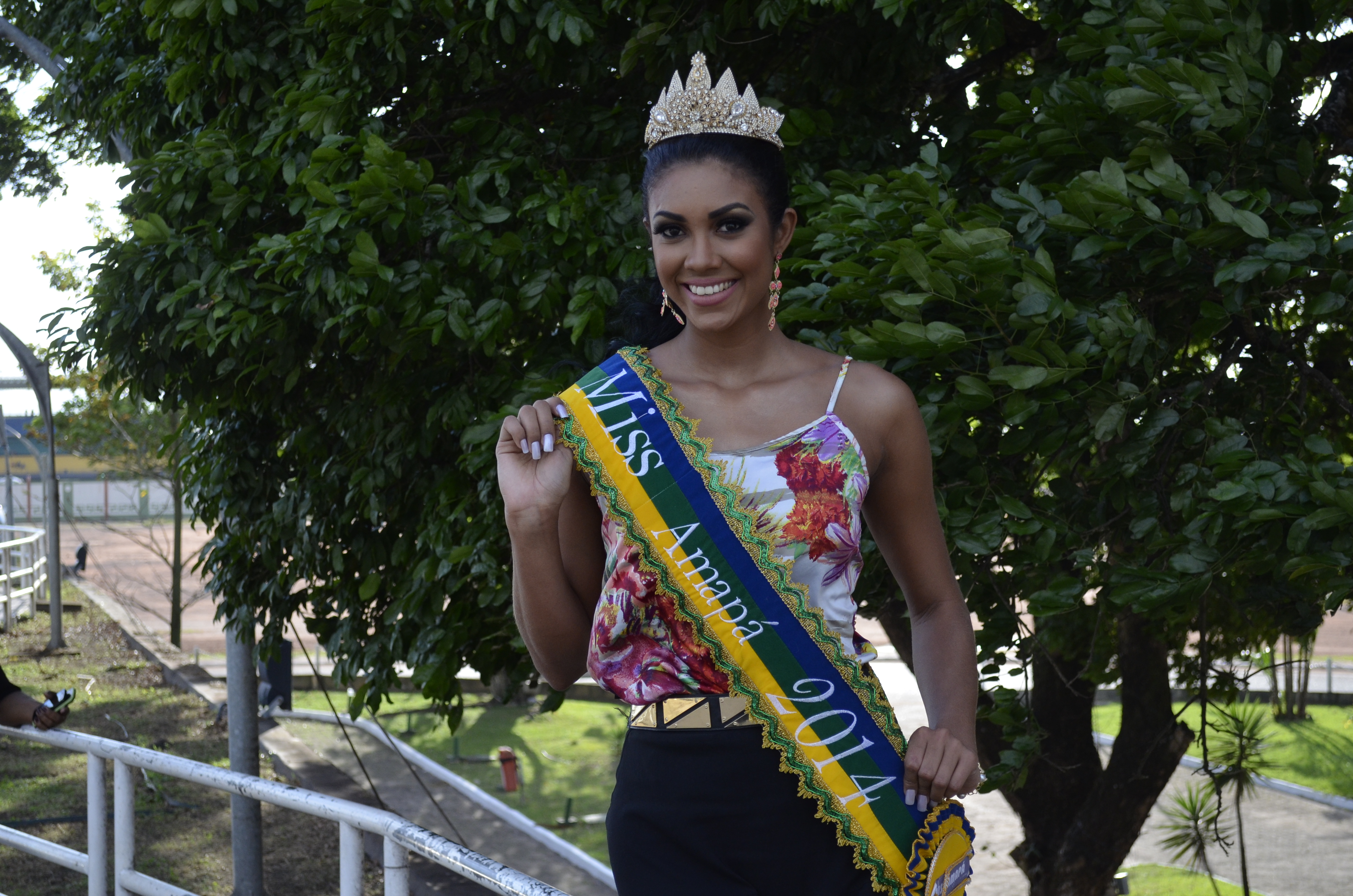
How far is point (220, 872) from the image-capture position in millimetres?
7867

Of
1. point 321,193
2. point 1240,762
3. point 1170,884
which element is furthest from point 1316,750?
point 321,193

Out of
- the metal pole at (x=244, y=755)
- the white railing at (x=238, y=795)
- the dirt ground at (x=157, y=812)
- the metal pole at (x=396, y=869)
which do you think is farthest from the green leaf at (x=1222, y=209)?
the metal pole at (x=244, y=755)

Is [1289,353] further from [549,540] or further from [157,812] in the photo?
[157,812]

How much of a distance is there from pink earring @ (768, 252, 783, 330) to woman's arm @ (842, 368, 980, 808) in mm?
140

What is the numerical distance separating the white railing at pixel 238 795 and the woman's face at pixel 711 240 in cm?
88

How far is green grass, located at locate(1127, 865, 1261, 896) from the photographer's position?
922cm

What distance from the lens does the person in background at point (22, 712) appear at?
406cm

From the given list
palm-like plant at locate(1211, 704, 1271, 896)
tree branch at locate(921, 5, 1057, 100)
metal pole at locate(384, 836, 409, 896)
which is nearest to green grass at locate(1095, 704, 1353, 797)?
palm-like plant at locate(1211, 704, 1271, 896)

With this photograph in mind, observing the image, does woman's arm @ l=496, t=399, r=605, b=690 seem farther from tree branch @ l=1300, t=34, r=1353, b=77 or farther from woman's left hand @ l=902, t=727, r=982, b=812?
tree branch @ l=1300, t=34, r=1353, b=77

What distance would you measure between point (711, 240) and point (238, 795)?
258 centimetres

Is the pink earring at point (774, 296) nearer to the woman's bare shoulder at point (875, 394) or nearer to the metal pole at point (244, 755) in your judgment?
the woman's bare shoulder at point (875, 394)

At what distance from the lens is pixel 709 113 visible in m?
1.70

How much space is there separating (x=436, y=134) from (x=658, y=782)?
3850 millimetres

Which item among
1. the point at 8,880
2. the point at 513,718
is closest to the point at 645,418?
the point at 8,880
